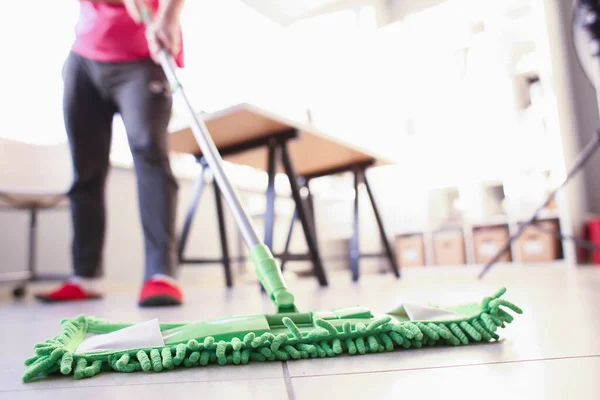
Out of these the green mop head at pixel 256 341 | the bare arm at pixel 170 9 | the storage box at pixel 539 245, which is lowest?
the green mop head at pixel 256 341

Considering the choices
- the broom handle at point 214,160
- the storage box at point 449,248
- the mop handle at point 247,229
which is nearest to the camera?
the mop handle at point 247,229

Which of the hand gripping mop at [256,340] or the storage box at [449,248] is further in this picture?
the storage box at [449,248]

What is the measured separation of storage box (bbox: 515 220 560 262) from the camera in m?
3.13

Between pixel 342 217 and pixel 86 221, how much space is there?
Result: 303cm

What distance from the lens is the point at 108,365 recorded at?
40 cm

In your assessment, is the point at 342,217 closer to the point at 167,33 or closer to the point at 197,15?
the point at 197,15

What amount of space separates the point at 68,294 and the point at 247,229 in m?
1.05

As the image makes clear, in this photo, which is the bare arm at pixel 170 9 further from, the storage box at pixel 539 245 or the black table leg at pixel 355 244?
the storage box at pixel 539 245

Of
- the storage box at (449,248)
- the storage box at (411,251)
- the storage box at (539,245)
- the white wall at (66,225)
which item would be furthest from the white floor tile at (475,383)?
the storage box at (411,251)

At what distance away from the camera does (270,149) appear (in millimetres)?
1659

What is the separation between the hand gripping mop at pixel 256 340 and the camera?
392 mm

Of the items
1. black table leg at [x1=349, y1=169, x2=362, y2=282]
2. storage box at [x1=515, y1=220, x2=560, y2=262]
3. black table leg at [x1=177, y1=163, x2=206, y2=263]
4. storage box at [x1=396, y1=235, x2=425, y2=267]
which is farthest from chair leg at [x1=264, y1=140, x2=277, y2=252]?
storage box at [x1=396, y1=235, x2=425, y2=267]

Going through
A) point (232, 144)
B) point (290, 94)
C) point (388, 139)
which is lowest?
point (232, 144)

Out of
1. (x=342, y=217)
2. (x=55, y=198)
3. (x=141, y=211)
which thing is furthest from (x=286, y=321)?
(x=342, y=217)
